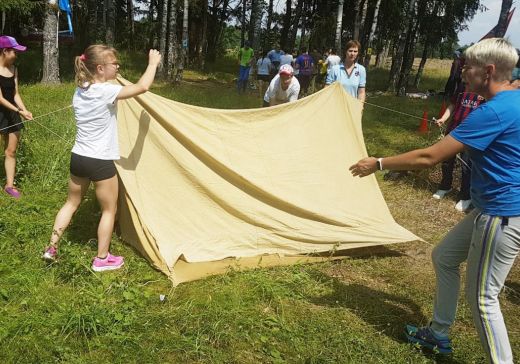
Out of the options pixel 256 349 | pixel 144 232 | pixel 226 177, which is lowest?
pixel 256 349

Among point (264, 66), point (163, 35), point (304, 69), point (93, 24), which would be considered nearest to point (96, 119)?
point (264, 66)

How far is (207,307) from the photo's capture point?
10.6 ft

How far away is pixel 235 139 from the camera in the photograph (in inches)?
171

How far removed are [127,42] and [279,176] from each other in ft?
72.5

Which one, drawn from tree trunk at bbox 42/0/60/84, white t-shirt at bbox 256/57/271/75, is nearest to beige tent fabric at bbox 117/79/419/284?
tree trunk at bbox 42/0/60/84

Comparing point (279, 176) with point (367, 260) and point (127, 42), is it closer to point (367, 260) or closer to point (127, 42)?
point (367, 260)

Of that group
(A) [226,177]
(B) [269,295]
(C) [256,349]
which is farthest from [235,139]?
(C) [256,349]

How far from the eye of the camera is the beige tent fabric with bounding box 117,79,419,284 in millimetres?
3840

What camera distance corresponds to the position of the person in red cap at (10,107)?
471 centimetres

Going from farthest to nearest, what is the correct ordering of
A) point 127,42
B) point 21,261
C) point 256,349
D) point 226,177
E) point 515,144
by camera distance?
point 127,42
point 226,177
point 21,261
point 256,349
point 515,144

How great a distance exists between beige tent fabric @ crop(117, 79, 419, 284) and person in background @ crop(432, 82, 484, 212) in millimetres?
1712

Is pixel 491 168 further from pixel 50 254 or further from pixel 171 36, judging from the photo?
pixel 171 36

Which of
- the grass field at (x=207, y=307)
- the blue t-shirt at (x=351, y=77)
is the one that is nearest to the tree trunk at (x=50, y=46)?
the grass field at (x=207, y=307)

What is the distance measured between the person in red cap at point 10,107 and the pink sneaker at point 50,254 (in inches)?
68.1
